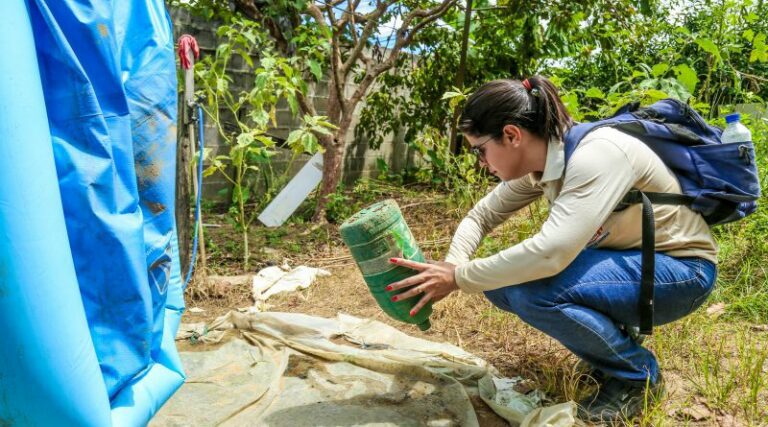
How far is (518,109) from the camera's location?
6.43ft

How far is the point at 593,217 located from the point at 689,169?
39 cm

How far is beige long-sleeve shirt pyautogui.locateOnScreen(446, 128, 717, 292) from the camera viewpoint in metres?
1.84

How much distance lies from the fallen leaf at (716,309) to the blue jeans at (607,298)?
0.94 metres

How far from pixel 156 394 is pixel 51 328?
1.35ft

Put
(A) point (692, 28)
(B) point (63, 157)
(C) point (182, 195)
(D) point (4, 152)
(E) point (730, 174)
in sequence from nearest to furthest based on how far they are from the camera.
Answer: (D) point (4, 152) → (B) point (63, 157) → (E) point (730, 174) → (C) point (182, 195) → (A) point (692, 28)

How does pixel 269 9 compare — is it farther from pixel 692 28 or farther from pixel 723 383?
pixel 692 28

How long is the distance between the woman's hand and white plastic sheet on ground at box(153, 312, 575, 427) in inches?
16.7

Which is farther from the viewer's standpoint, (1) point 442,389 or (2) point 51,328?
(1) point 442,389

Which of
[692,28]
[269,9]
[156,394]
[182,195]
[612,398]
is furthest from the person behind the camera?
[692,28]

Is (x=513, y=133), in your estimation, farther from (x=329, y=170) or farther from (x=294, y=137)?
(x=329, y=170)

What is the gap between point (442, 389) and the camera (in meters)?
2.37

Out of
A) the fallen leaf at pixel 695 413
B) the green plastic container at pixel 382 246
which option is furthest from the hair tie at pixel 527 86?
the fallen leaf at pixel 695 413

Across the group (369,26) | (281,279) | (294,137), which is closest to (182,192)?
(281,279)

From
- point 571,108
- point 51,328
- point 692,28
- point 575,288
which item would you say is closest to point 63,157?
point 51,328
